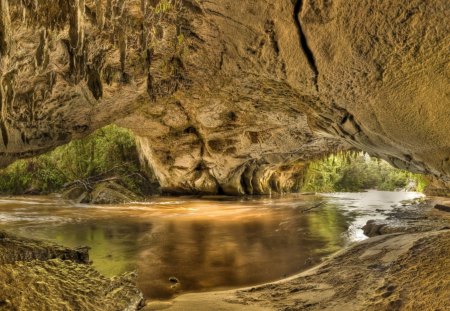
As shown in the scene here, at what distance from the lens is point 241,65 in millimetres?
5066

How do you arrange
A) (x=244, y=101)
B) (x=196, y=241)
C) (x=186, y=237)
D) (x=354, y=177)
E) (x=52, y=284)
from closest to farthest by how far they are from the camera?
(x=52, y=284), (x=196, y=241), (x=186, y=237), (x=244, y=101), (x=354, y=177)

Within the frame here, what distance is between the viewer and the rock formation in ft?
9.24

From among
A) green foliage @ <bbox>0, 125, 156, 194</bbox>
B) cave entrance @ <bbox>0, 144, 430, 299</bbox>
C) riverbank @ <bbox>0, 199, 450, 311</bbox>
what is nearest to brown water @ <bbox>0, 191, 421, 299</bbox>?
cave entrance @ <bbox>0, 144, 430, 299</bbox>

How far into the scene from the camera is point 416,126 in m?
3.16

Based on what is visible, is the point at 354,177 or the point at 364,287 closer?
the point at 364,287

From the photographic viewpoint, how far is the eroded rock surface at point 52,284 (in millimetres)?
2367

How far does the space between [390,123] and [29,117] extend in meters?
4.82

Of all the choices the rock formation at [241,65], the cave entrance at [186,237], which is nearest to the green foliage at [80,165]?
the cave entrance at [186,237]

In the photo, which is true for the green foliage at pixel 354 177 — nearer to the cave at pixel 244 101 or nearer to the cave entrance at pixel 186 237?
the cave entrance at pixel 186 237

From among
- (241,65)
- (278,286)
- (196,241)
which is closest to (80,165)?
(196,241)

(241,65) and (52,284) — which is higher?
(241,65)

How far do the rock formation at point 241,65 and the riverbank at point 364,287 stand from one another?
96cm

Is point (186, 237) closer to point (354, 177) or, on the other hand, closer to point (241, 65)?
point (241, 65)

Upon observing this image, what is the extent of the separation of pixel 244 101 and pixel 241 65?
8.82ft
